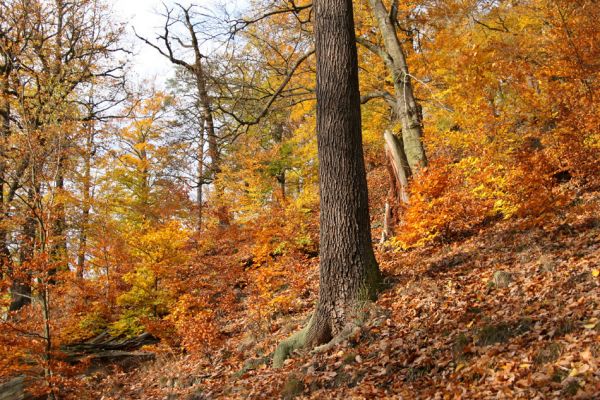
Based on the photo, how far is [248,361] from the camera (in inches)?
274

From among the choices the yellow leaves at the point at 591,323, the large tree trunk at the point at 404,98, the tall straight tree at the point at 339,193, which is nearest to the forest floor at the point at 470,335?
the yellow leaves at the point at 591,323

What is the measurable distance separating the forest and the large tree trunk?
0.06 meters

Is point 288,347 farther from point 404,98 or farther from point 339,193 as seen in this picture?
point 404,98

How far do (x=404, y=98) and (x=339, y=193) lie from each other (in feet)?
15.8

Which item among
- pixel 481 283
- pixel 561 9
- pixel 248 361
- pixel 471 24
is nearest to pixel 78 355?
pixel 248 361

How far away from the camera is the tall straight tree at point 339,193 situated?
19.3ft

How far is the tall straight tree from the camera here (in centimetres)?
588

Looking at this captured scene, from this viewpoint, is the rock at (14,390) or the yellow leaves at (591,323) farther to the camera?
the rock at (14,390)

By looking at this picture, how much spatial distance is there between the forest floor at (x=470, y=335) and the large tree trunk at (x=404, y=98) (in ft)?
8.12

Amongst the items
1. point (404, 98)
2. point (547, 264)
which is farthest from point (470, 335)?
point (404, 98)

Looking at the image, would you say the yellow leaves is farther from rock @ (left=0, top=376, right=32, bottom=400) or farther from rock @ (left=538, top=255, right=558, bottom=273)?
rock @ (left=0, top=376, right=32, bottom=400)

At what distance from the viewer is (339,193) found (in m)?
6.07

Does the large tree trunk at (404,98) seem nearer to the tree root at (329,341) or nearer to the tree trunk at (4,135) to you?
the tree root at (329,341)

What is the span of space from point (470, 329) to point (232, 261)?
1002 centimetres
